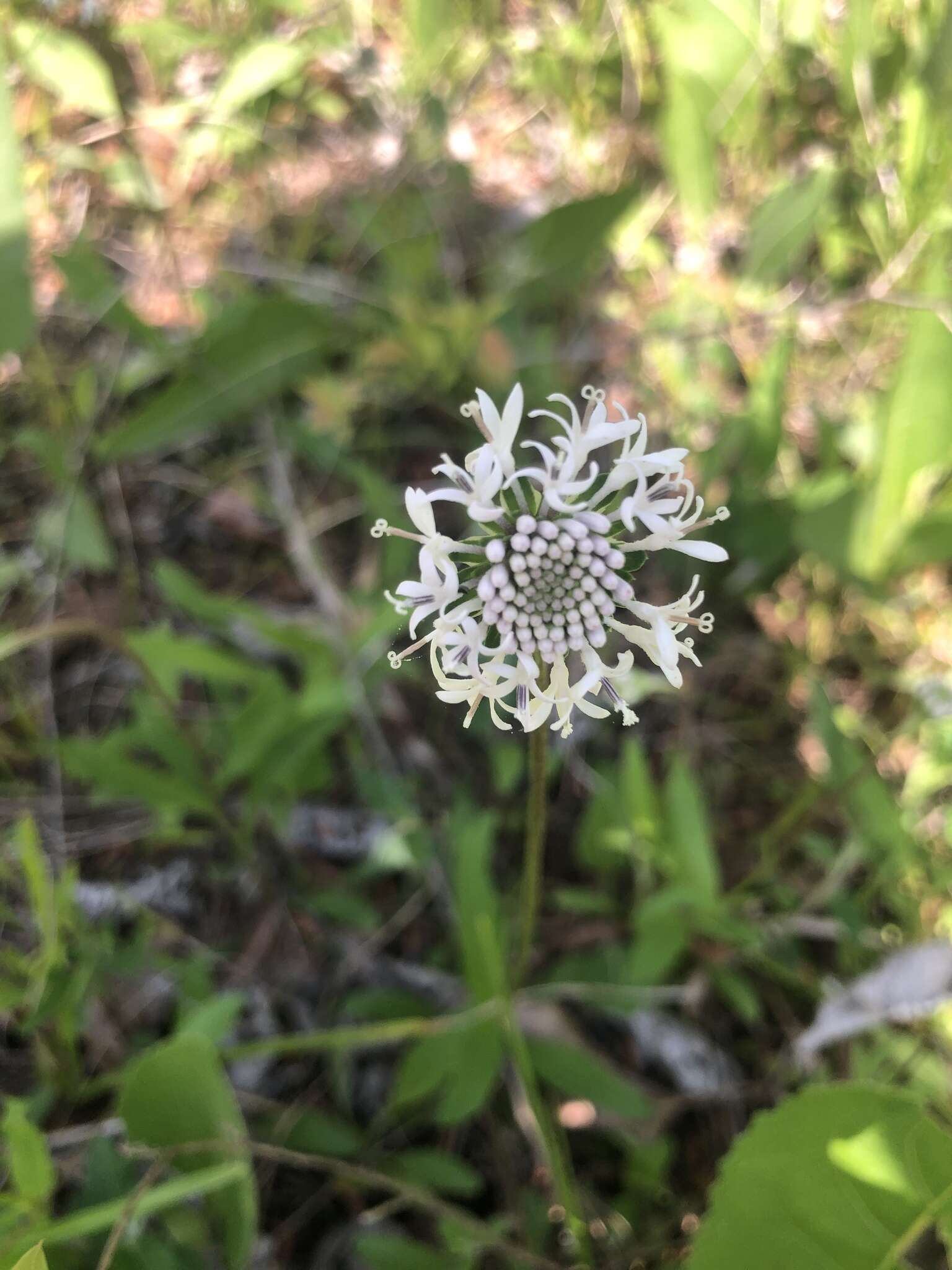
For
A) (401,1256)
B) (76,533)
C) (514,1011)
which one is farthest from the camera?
(76,533)

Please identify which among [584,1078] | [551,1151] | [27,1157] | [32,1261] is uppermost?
[32,1261]

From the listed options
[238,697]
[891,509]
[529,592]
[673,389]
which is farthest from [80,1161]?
[673,389]

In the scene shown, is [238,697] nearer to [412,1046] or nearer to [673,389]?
[412,1046]

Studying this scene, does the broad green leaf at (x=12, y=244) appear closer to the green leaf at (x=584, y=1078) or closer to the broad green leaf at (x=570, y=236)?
the broad green leaf at (x=570, y=236)

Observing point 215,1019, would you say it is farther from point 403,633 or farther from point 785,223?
point 785,223

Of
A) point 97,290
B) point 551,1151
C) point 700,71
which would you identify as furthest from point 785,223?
point 551,1151

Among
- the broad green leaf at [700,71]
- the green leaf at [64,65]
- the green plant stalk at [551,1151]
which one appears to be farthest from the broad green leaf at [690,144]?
the green plant stalk at [551,1151]

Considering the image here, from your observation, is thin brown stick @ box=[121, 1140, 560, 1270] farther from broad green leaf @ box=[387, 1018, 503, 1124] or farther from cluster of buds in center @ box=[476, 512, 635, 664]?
cluster of buds in center @ box=[476, 512, 635, 664]
